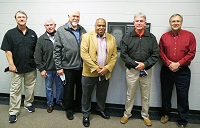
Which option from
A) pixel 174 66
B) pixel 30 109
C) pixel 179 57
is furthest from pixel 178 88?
pixel 30 109

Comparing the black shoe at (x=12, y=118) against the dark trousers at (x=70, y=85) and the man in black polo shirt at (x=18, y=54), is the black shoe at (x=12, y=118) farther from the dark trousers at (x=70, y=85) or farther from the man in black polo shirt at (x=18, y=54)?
the dark trousers at (x=70, y=85)

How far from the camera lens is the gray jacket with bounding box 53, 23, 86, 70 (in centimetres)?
251

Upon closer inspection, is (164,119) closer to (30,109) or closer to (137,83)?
(137,83)

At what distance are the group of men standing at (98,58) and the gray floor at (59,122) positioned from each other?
0.09 meters

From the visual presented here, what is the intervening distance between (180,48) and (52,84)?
7.34ft

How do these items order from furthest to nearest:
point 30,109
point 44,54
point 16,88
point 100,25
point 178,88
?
point 30,109, point 44,54, point 16,88, point 178,88, point 100,25

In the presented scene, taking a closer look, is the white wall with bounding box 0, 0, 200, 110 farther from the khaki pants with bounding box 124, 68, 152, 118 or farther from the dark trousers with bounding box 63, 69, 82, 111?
the dark trousers with bounding box 63, 69, 82, 111

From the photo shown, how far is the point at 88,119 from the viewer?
101 inches

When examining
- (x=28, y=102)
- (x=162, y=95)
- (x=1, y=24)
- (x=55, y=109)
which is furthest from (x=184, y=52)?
(x=1, y=24)

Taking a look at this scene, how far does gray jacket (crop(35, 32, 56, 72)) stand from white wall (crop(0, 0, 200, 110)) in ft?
1.58

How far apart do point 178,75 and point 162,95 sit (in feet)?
1.48

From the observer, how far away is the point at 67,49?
252cm

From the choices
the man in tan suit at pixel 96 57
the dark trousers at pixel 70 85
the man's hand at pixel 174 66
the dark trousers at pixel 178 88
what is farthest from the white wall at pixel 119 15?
the dark trousers at pixel 70 85

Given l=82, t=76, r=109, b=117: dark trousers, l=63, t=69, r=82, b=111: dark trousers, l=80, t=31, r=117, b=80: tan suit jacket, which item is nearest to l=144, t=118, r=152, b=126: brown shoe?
l=82, t=76, r=109, b=117: dark trousers
